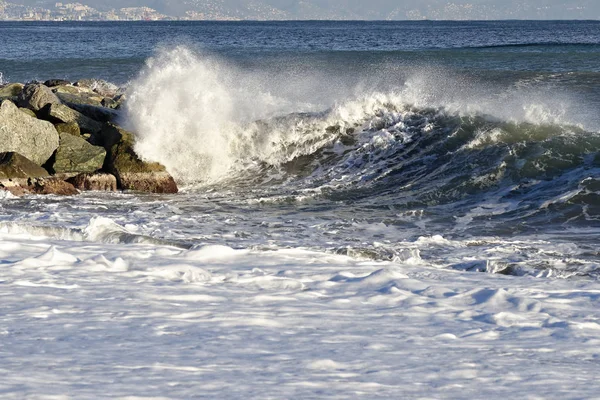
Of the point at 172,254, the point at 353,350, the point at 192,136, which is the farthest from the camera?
the point at 192,136

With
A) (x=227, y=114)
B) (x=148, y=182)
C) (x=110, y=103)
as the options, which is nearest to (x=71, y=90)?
(x=110, y=103)

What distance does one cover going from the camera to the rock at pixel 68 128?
1310 cm

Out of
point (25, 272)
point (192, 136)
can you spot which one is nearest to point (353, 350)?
point (25, 272)

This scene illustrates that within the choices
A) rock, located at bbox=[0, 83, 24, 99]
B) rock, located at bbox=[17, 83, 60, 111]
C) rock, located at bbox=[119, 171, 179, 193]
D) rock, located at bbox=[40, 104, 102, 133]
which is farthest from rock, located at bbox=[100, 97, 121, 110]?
rock, located at bbox=[119, 171, 179, 193]

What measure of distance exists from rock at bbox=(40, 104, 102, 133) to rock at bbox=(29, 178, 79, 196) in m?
2.04

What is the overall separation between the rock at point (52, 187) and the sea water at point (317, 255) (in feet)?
1.00

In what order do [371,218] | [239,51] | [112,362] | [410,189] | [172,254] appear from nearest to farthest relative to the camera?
1. [112,362]
2. [172,254]
3. [371,218]
4. [410,189]
5. [239,51]

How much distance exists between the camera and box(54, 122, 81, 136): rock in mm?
13102

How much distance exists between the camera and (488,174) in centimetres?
1214

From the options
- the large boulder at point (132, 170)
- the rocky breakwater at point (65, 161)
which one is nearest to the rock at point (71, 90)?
the rocky breakwater at point (65, 161)

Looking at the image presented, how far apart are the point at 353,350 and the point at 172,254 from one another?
9.30 feet

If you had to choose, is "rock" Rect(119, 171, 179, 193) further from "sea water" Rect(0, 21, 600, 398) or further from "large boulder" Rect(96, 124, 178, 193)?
"sea water" Rect(0, 21, 600, 398)

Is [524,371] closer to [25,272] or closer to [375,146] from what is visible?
[25,272]

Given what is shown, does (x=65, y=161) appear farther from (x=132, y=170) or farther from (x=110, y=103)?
(x=110, y=103)
